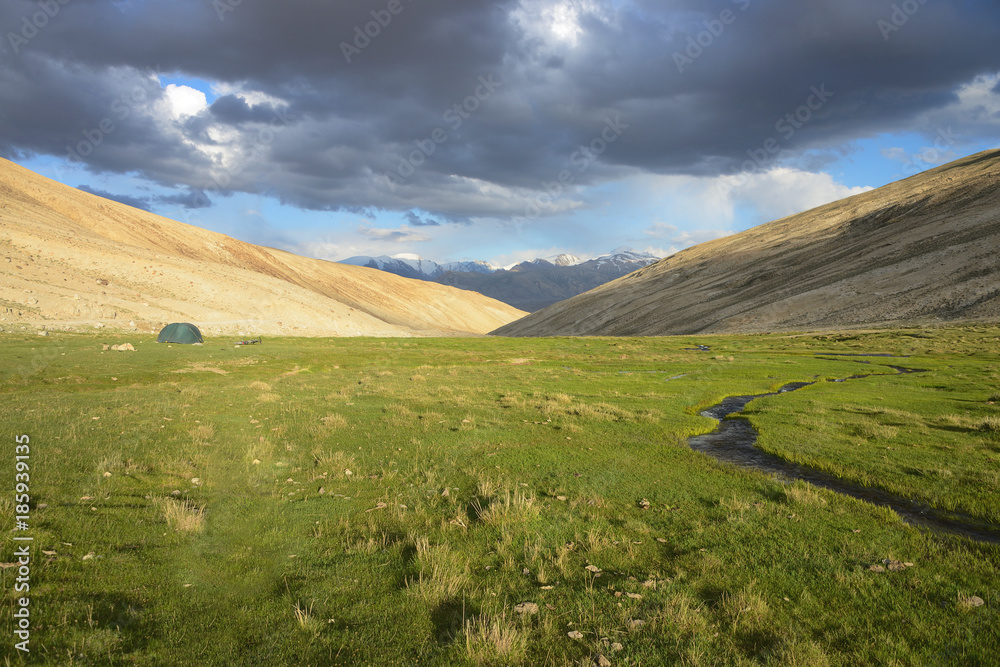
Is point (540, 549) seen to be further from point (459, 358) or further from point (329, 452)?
point (459, 358)

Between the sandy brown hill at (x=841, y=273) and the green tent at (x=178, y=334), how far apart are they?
107 m

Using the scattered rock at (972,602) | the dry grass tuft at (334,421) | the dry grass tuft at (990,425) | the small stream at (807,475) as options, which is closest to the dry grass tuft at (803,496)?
the small stream at (807,475)

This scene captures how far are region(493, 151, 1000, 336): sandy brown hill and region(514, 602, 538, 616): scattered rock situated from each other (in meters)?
111

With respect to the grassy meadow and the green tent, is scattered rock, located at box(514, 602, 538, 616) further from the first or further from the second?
the green tent

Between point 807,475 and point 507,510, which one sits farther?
point 807,475

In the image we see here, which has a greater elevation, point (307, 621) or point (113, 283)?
point (113, 283)

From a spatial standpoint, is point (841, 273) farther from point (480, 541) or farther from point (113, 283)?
point (113, 283)

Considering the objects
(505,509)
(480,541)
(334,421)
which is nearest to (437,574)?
(480,541)

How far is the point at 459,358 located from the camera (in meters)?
60.0

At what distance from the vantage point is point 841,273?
116125mm

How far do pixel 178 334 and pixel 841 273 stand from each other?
141m

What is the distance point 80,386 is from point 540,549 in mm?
29513

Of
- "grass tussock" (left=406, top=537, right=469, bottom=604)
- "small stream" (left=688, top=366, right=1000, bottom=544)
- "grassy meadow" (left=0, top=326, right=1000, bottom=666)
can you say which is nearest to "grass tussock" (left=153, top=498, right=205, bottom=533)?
"grassy meadow" (left=0, top=326, right=1000, bottom=666)

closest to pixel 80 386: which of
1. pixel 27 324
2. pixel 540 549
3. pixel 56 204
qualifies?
pixel 540 549
